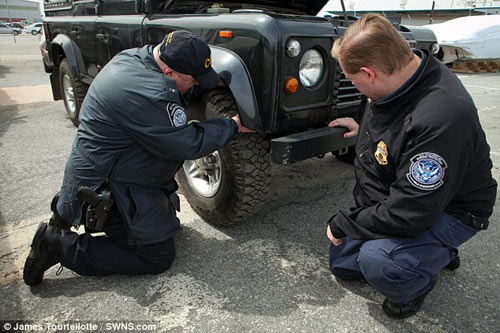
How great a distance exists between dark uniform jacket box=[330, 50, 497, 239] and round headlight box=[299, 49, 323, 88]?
551 millimetres

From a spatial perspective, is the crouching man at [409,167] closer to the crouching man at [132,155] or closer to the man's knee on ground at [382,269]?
the man's knee on ground at [382,269]

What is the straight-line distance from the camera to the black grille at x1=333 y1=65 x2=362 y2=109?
236 centimetres

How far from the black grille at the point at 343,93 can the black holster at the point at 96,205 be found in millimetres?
1547

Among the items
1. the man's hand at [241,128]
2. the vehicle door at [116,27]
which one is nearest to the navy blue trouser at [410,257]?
the man's hand at [241,128]

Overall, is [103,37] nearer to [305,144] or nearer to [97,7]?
[97,7]

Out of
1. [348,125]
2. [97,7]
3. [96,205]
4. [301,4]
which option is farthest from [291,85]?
[97,7]

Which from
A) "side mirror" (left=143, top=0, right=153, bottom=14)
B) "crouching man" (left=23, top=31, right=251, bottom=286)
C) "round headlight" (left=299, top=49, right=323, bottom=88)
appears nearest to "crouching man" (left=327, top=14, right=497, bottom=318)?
"round headlight" (left=299, top=49, right=323, bottom=88)

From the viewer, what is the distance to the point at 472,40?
1016 cm

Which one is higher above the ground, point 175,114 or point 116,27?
point 116,27

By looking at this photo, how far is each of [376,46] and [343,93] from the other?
3.20 ft

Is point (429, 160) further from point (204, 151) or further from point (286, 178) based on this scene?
point (286, 178)

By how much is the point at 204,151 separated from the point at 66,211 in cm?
87

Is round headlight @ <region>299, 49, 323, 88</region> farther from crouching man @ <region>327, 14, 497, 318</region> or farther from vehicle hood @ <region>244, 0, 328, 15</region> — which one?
vehicle hood @ <region>244, 0, 328, 15</region>

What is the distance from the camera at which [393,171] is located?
1.69 meters
